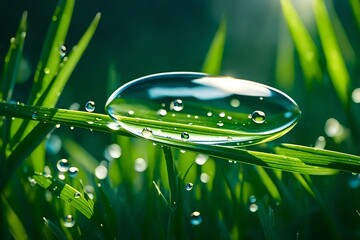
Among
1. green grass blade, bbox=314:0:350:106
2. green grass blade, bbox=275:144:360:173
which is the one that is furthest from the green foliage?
green grass blade, bbox=314:0:350:106

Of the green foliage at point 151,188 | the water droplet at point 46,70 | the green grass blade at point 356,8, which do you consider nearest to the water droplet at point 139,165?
the green foliage at point 151,188

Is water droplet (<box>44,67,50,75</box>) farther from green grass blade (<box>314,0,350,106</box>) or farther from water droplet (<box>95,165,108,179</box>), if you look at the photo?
green grass blade (<box>314,0,350,106</box>)

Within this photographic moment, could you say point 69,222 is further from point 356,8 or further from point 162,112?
point 356,8

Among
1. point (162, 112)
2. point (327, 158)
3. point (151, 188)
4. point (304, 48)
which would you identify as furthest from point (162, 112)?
point (304, 48)

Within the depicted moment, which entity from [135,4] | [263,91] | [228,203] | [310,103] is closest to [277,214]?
[228,203]

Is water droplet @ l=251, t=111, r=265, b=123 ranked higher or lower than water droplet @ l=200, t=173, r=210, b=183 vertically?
higher

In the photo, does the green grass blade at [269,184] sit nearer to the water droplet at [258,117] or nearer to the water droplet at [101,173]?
the water droplet at [258,117]
